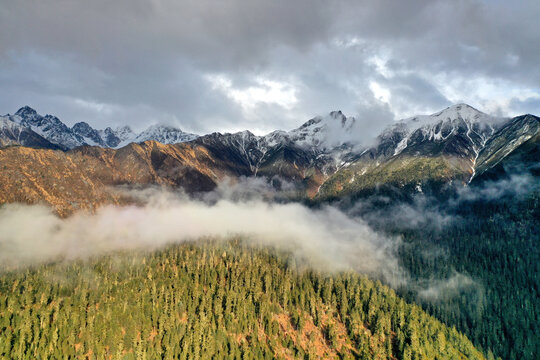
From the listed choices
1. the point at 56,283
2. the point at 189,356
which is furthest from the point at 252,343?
the point at 56,283

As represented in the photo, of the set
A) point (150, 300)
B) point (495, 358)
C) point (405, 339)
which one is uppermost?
point (150, 300)

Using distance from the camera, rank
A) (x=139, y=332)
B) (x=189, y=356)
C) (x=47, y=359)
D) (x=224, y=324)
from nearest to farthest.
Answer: (x=47, y=359) → (x=189, y=356) → (x=139, y=332) → (x=224, y=324)

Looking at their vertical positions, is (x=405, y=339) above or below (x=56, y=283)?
below

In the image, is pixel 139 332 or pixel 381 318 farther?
pixel 381 318

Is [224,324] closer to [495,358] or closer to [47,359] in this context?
[47,359]

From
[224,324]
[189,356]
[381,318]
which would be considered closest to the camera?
[189,356]

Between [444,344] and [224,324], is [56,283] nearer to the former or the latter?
[224,324]
